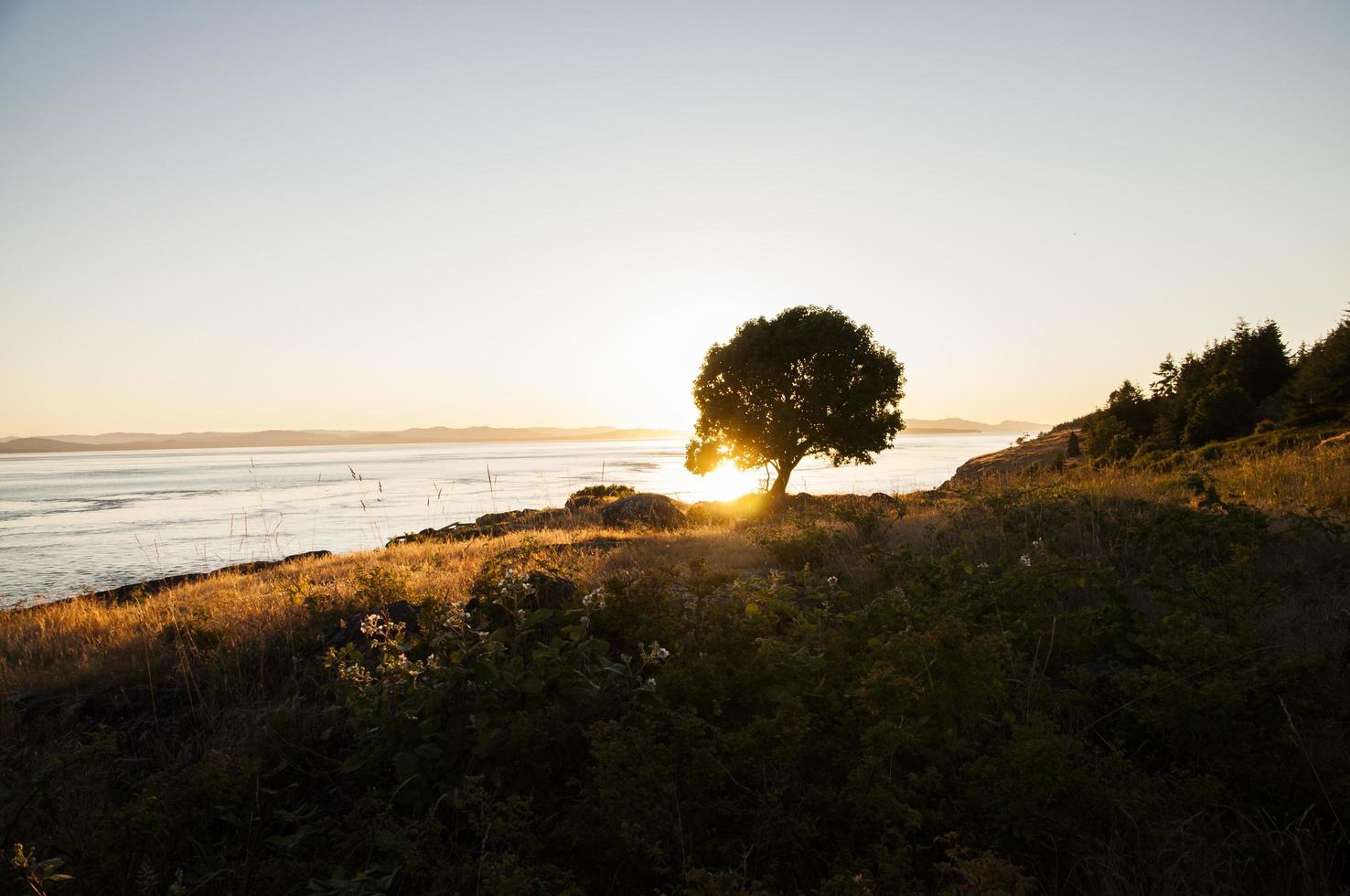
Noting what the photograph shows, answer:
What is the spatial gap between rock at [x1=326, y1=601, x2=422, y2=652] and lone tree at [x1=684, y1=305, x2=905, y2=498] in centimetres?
2199

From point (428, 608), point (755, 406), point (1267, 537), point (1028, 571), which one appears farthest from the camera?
point (755, 406)

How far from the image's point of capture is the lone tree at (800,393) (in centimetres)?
2708

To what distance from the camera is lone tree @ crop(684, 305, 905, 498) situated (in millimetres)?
27078

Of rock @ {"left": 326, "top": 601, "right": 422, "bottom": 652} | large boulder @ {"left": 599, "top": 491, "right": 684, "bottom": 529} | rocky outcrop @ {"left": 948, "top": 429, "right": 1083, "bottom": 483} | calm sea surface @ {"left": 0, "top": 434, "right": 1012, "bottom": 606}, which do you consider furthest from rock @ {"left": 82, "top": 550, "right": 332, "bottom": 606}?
rocky outcrop @ {"left": 948, "top": 429, "right": 1083, "bottom": 483}

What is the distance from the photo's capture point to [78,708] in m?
4.38

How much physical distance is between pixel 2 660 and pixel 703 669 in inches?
263

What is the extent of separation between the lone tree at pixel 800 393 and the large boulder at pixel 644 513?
8.92 meters

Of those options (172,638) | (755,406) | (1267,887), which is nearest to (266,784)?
(172,638)

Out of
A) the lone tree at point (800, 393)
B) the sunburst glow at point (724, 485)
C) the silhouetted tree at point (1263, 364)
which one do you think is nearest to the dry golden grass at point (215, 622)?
the lone tree at point (800, 393)

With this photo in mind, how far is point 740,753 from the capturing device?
2.72 meters

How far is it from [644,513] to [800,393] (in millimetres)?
12228

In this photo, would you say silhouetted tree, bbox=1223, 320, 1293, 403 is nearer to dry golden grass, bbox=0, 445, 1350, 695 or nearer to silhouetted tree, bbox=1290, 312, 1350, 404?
silhouetted tree, bbox=1290, 312, 1350, 404

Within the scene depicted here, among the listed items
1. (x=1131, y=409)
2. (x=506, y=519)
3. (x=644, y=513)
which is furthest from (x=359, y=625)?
(x=1131, y=409)

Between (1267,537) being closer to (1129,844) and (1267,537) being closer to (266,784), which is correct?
(1129,844)
